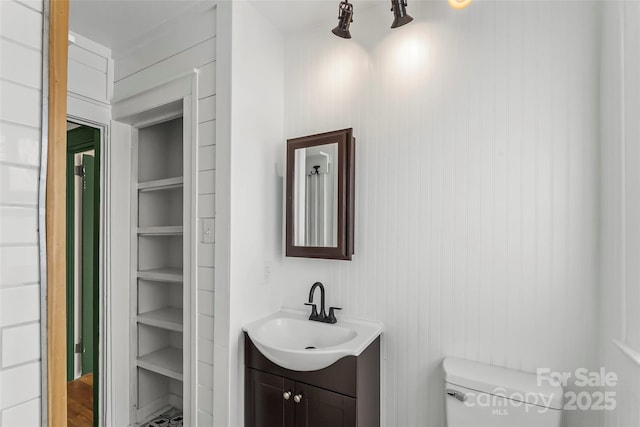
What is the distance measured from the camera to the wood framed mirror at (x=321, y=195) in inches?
71.4

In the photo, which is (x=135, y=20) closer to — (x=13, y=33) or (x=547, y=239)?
(x=13, y=33)

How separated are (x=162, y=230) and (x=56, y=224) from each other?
1520 millimetres

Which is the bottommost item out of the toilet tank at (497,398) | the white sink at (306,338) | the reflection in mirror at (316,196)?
the toilet tank at (497,398)

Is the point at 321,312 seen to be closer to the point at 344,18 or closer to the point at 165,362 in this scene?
the point at 165,362

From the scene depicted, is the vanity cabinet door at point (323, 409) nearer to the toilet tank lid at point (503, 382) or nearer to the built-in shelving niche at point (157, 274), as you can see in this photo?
the toilet tank lid at point (503, 382)

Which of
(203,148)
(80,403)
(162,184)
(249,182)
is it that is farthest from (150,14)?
(80,403)

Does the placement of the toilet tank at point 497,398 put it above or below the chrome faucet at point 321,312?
below

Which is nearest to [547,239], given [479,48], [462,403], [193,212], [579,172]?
[579,172]

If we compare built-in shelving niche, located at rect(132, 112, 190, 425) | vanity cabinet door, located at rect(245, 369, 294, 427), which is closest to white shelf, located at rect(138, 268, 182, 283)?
built-in shelving niche, located at rect(132, 112, 190, 425)

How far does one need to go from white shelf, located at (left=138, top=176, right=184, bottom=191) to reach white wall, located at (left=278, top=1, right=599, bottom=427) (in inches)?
31.9

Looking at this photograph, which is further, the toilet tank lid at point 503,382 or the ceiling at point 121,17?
the ceiling at point 121,17

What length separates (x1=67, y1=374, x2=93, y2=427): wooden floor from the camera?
2.35m

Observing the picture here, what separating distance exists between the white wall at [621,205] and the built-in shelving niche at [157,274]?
2.13m

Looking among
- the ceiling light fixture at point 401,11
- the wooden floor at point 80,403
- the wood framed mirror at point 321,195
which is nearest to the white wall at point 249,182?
the wood framed mirror at point 321,195
